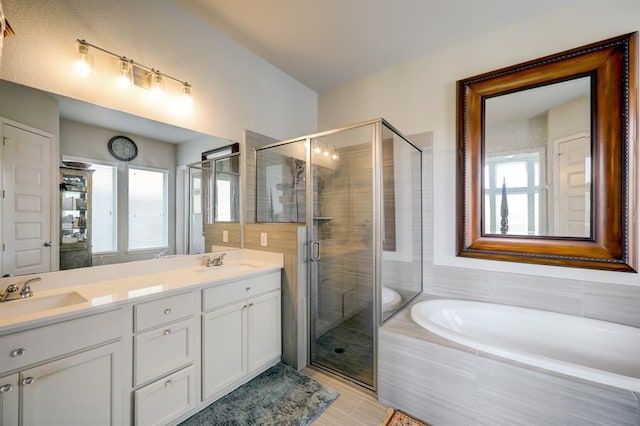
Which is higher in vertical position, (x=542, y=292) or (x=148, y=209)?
(x=148, y=209)

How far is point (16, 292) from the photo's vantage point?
130cm

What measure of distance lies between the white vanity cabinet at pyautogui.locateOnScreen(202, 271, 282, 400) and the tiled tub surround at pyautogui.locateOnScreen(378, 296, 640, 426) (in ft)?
2.91

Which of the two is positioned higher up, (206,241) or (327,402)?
(206,241)

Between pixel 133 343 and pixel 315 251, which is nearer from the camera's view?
pixel 133 343

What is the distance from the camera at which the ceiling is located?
196 cm

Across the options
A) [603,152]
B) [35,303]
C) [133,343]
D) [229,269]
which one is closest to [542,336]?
[603,152]

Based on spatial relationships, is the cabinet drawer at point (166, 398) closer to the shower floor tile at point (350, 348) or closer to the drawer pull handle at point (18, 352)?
the drawer pull handle at point (18, 352)

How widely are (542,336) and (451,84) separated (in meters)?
2.22

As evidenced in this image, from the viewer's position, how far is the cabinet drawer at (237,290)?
1.68 m

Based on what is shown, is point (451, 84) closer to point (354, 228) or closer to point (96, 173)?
point (354, 228)

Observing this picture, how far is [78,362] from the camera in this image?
1.17 metres

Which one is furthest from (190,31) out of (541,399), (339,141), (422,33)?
(541,399)

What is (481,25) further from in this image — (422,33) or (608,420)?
(608,420)

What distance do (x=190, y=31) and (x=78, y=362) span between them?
2347mm
